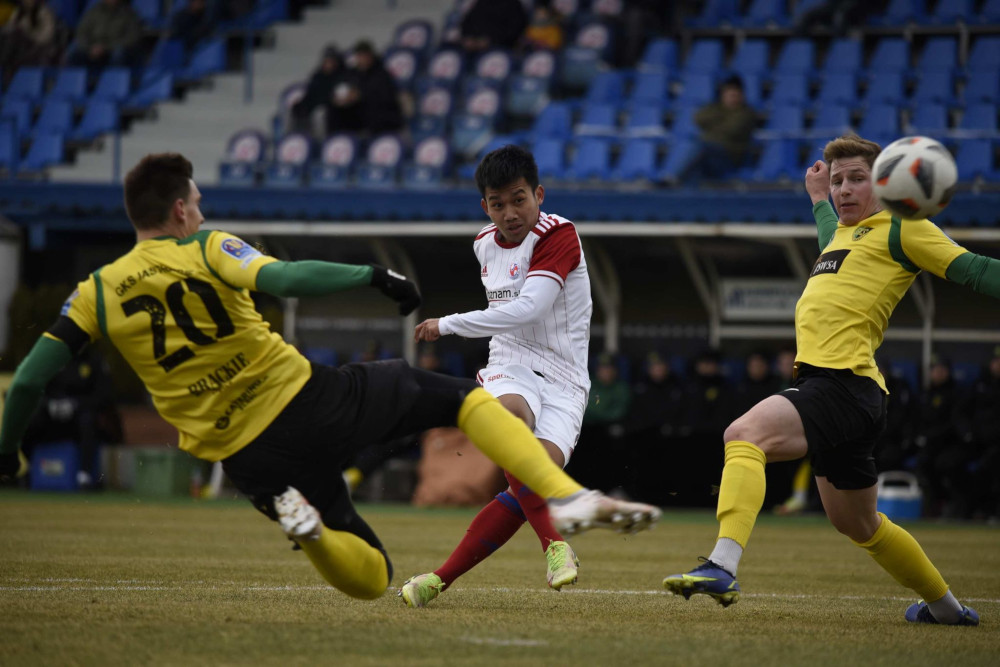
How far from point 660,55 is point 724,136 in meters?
3.49

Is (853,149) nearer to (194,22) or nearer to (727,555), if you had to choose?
(727,555)

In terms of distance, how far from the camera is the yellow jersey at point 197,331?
4875 millimetres

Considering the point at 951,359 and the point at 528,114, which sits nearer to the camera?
the point at 951,359

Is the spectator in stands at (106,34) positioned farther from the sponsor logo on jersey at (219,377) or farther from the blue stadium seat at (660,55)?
the sponsor logo on jersey at (219,377)

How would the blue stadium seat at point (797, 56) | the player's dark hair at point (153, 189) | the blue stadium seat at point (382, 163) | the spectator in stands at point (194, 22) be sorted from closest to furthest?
1. the player's dark hair at point (153, 189)
2. the blue stadium seat at point (382, 163)
3. the blue stadium seat at point (797, 56)
4. the spectator in stands at point (194, 22)

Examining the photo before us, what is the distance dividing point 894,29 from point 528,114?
17.8 feet

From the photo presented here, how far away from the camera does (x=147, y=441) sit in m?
18.1

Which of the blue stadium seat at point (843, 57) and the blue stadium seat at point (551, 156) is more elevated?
the blue stadium seat at point (843, 57)

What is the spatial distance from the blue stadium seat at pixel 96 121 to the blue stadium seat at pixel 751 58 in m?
9.47

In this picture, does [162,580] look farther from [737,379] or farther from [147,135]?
[147,135]

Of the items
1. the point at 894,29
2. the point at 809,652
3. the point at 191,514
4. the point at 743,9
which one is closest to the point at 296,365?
the point at 809,652


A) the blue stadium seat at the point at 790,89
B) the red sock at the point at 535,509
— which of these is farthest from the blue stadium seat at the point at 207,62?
the red sock at the point at 535,509

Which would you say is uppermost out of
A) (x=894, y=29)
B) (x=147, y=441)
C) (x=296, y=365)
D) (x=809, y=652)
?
(x=894, y=29)

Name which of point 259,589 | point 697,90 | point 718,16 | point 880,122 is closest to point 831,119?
point 880,122
